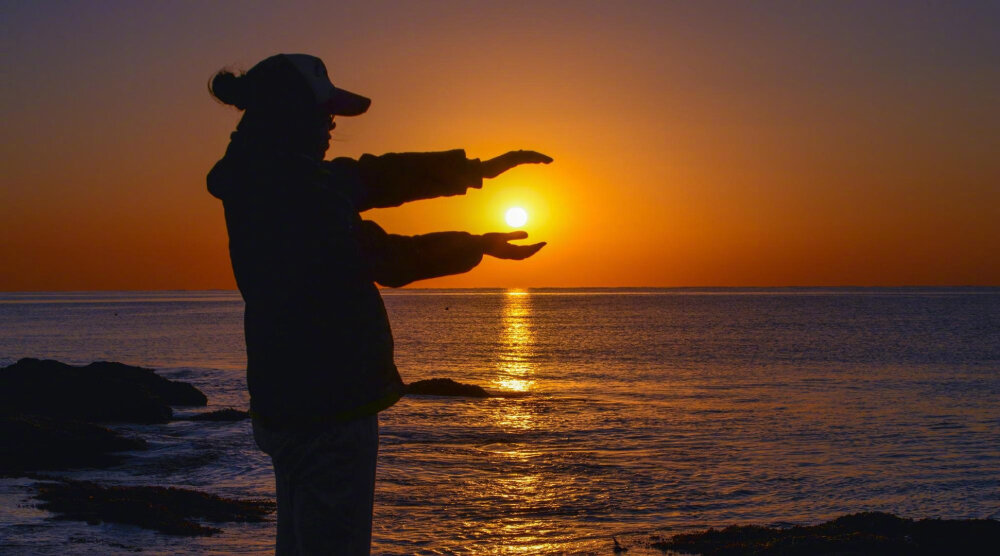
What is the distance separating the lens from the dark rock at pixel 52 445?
43.0 feet

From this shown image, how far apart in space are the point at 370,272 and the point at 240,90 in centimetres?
76

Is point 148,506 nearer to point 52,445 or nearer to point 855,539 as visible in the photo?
point 52,445

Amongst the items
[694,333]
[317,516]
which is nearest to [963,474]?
[317,516]

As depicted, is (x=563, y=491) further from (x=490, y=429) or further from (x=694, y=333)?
(x=694, y=333)

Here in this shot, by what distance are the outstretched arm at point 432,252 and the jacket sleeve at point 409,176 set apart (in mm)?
151

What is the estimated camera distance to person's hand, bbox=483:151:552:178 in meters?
2.50

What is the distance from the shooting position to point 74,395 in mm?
20141

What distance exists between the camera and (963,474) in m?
15.1

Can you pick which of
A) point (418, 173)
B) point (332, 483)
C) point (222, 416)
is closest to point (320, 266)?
point (418, 173)

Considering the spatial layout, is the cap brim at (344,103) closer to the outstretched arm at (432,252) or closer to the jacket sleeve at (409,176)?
the jacket sleeve at (409,176)

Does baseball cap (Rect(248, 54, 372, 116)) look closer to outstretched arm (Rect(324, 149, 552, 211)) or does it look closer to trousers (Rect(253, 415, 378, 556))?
outstretched arm (Rect(324, 149, 552, 211))

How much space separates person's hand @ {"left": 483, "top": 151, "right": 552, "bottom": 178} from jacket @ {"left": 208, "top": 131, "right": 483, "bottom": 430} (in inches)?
1.2

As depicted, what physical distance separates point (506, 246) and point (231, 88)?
102cm

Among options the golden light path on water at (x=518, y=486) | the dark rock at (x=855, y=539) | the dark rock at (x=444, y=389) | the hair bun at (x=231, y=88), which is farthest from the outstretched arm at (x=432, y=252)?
the dark rock at (x=444, y=389)
